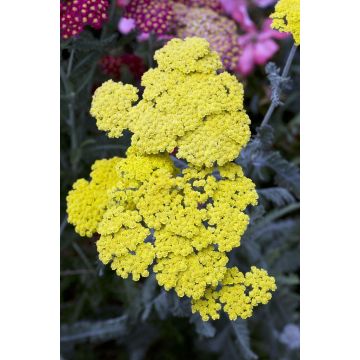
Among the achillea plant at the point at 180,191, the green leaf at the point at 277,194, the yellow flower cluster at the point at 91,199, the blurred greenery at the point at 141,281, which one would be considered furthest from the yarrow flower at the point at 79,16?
the green leaf at the point at 277,194

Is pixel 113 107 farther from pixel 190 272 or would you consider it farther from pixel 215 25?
pixel 215 25

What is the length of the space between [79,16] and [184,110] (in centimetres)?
35

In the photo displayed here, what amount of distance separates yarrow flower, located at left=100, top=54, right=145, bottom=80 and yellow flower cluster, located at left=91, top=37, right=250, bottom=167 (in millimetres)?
357

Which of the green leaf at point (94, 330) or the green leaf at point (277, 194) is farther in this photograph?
the green leaf at point (94, 330)

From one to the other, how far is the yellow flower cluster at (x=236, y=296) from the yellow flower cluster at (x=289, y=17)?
47 centimetres

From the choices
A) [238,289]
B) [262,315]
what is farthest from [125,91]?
[262,315]

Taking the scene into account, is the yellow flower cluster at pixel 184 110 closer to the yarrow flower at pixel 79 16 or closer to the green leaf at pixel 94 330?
the yarrow flower at pixel 79 16

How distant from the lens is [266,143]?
4.37 feet

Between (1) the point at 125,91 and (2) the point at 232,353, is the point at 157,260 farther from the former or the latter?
(2) the point at 232,353

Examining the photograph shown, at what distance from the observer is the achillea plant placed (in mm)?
1074

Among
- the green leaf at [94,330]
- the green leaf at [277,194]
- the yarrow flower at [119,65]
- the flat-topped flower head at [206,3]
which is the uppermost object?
the flat-topped flower head at [206,3]

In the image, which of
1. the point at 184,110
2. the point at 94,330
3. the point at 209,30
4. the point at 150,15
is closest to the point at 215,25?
the point at 209,30

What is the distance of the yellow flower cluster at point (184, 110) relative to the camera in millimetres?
1113

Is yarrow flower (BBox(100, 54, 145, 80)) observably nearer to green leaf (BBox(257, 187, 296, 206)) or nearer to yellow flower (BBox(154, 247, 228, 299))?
green leaf (BBox(257, 187, 296, 206))
